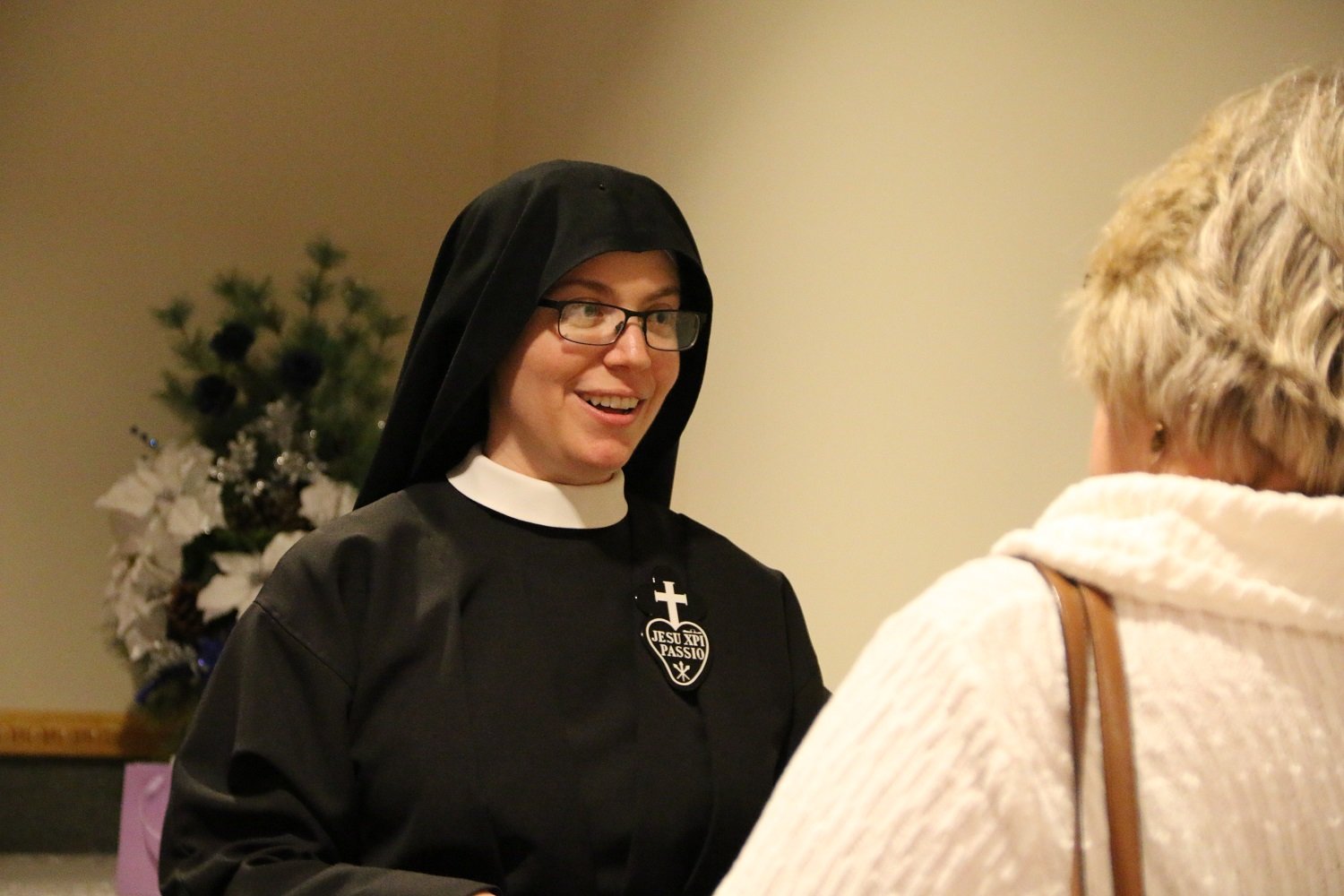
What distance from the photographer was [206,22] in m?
3.97

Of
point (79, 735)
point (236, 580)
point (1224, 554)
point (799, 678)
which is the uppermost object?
point (1224, 554)

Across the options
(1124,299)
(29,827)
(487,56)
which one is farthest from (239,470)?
(1124,299)

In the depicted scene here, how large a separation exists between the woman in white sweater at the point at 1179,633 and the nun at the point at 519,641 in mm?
749

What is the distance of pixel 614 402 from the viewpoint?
72.8 inches

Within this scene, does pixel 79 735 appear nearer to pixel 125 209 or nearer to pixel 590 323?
pixel 125 209

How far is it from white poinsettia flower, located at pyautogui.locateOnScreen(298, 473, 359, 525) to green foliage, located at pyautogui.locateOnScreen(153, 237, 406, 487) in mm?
95

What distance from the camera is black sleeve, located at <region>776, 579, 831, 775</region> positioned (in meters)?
1.93

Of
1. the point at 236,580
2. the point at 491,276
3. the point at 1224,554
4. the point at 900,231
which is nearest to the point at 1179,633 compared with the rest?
the point at 1224,554

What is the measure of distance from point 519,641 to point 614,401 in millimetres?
340

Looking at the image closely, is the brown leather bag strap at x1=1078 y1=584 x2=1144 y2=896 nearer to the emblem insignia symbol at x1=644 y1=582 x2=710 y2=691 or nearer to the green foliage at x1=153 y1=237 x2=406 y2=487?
the emblem insignia symbol at x1=644 y1=582 x2=710 y2=691

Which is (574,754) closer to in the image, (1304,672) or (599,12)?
(1304,672)

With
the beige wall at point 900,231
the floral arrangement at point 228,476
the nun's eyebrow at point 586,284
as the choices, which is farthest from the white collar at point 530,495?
the floral arrangement at point 228,476

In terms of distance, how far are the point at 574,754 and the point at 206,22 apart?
119 inches

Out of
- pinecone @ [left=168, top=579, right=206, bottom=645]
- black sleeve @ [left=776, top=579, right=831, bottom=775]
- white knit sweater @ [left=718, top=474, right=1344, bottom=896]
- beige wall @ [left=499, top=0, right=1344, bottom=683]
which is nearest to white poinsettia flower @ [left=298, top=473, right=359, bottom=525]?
pinecone @ [left=168, top=579, right=206, bottom=645]
